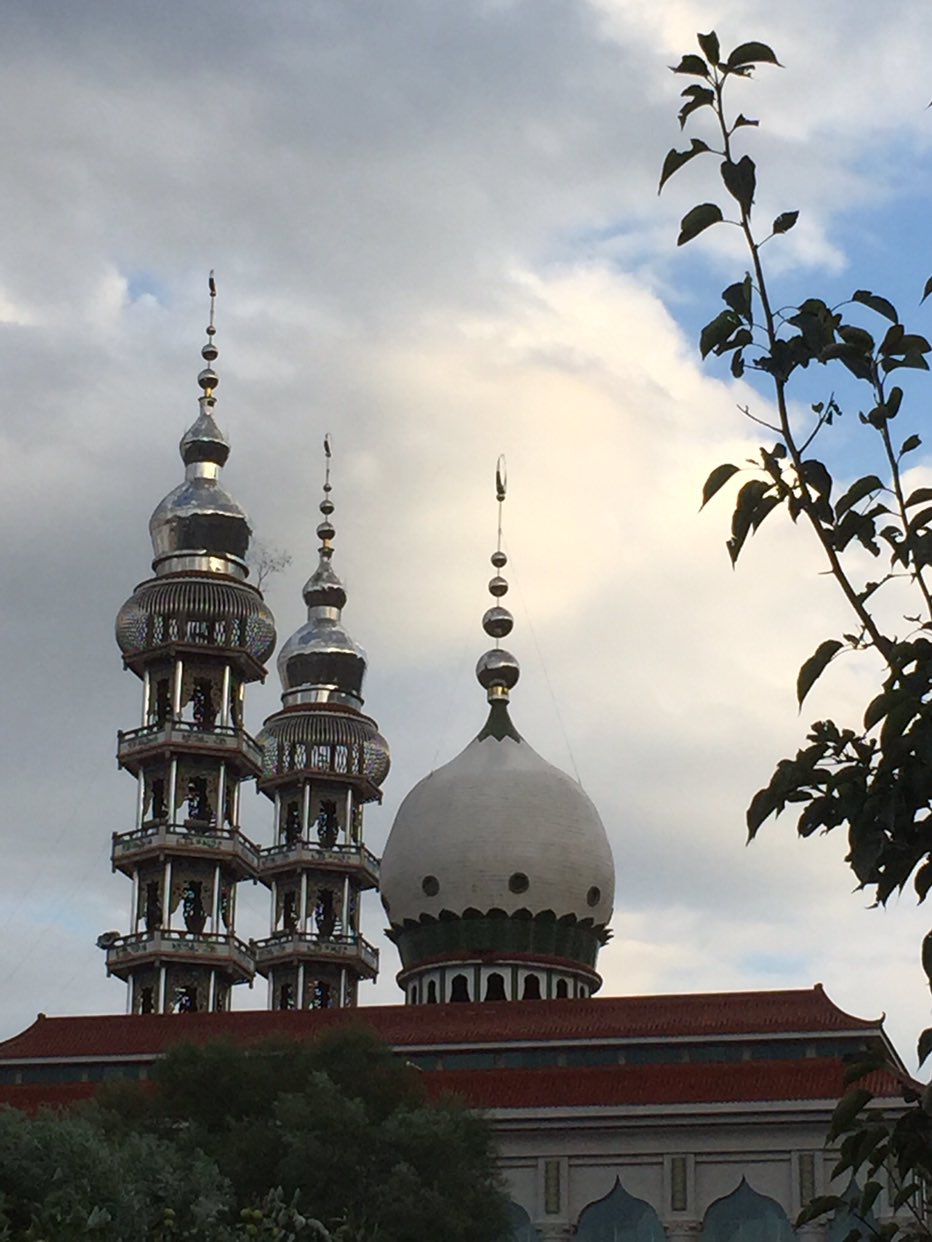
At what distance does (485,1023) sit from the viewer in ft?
166

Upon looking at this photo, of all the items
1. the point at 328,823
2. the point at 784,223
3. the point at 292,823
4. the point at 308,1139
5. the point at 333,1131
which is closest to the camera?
the point at 784,223

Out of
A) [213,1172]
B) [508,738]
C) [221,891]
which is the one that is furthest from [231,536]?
[213,1172]

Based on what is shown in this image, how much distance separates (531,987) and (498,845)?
3599mm

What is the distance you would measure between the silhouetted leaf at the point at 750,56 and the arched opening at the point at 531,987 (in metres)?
49.0

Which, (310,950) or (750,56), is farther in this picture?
(310,950)

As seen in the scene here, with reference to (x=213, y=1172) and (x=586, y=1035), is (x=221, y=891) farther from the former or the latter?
(x=213, y=1172)

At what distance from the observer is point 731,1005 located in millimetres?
49969

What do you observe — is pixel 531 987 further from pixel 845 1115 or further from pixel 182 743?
pixel 845 1115

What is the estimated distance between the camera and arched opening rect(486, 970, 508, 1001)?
56562mm

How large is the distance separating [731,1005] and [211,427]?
34095 millimetres

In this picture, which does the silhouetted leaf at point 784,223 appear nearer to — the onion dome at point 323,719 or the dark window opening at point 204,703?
the dark window opening at point 204,703

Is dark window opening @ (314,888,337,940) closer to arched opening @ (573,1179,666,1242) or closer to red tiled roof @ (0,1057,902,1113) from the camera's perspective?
red tiled roof @ (0,1057,902,1113)

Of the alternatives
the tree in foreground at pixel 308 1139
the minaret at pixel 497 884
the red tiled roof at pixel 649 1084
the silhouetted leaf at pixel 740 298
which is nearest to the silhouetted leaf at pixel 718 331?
the silhouetted leaf at pixel 740 298

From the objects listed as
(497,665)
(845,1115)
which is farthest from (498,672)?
(845,1115)
